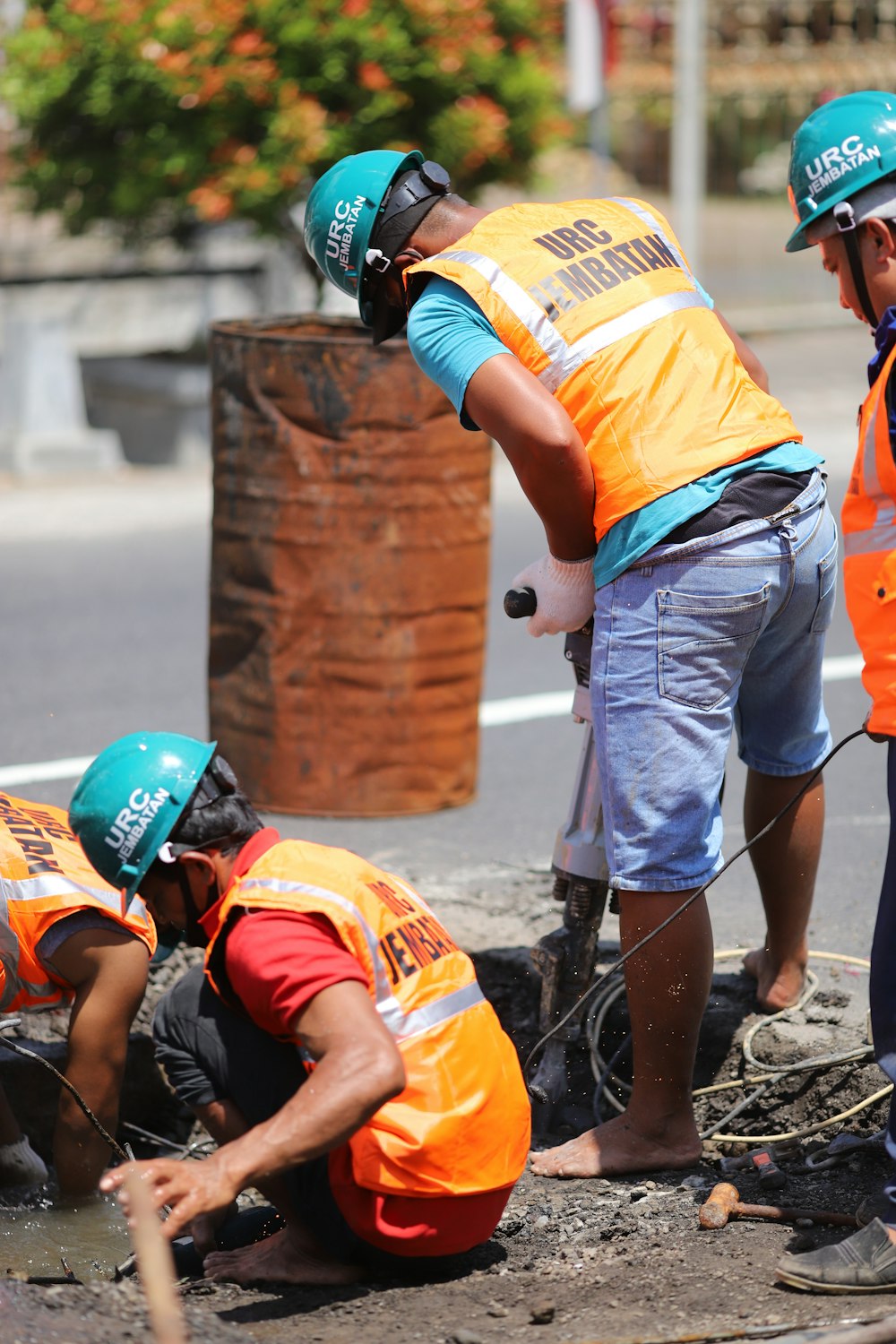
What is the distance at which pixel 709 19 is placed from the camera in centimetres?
1781

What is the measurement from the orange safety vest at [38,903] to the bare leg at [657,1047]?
980 millimetres

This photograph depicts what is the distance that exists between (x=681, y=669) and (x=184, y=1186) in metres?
1.31

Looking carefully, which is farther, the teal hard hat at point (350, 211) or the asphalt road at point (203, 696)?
the asphalt road at point (203, 696)

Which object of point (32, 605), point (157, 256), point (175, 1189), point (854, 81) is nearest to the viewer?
point (175, 1189)

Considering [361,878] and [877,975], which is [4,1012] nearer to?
[361,878]

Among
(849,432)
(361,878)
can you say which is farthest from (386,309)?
(849,432)

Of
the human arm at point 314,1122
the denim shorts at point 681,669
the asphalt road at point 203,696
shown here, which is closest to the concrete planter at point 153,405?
the asphalt road at point 203,696

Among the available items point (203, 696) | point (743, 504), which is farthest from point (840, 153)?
point (203, 696)

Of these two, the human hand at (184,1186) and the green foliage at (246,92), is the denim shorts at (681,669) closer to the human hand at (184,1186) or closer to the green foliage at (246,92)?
the human hand at (184,1186)

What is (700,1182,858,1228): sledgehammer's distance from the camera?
3193mm

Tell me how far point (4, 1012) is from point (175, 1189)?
51.8 inches

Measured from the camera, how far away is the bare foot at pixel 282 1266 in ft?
10.00

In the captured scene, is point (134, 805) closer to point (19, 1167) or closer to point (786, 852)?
point (19, 1167)

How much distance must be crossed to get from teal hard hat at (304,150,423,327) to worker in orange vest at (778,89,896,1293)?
855 mm
